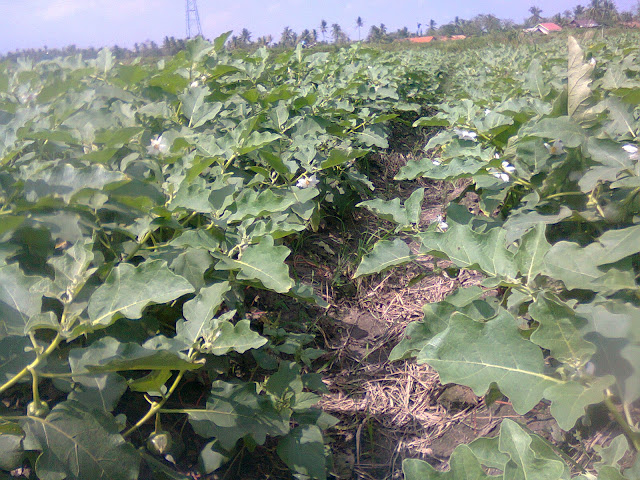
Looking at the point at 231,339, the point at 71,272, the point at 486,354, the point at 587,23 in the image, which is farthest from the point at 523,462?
the point at 587,23

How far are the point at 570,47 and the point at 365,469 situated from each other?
1.60 m

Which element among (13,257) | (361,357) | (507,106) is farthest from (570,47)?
(13,257)

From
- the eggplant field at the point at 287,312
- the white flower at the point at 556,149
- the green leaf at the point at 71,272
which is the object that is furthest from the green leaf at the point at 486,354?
the white flower at the point at 556,149

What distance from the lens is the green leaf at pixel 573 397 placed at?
2.72 feet

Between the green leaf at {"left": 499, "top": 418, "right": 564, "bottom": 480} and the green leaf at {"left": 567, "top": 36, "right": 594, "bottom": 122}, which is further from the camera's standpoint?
the green leaf at {"left": 567, "top": 36, "right": 594, "bottom": 122}

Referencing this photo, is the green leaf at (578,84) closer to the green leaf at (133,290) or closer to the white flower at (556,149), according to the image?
the white flower at (556,149)

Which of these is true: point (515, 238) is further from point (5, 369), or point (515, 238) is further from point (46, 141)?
point (46, 141)

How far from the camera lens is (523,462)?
0.76m

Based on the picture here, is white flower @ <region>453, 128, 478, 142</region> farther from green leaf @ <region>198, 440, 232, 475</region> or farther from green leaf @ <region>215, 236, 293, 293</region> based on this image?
green leaf @ <region>198, 440, 232, 475</region>

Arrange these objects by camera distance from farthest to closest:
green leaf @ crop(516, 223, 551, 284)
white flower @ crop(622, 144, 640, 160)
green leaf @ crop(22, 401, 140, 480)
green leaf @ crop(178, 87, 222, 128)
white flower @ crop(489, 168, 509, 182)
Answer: green leaf @ crop(178, 87, 222, 128), white flower @ crop(489, 168, 509, 182), white flower @ crop(622, 144, 640, 160), green leaf @ crop(516, 223, 551, 284), green leaf @ crop(22, 401, 140, 480)

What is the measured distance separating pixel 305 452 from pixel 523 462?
28.3 inches

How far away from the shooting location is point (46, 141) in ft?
5.37

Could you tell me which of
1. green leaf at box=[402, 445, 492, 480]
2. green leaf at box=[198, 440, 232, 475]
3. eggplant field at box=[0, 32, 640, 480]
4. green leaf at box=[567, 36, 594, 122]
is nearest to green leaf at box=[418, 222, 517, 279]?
eggplant field at box=[0, 32, 640, 480]

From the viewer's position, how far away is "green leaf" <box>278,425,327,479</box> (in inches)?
51.1
